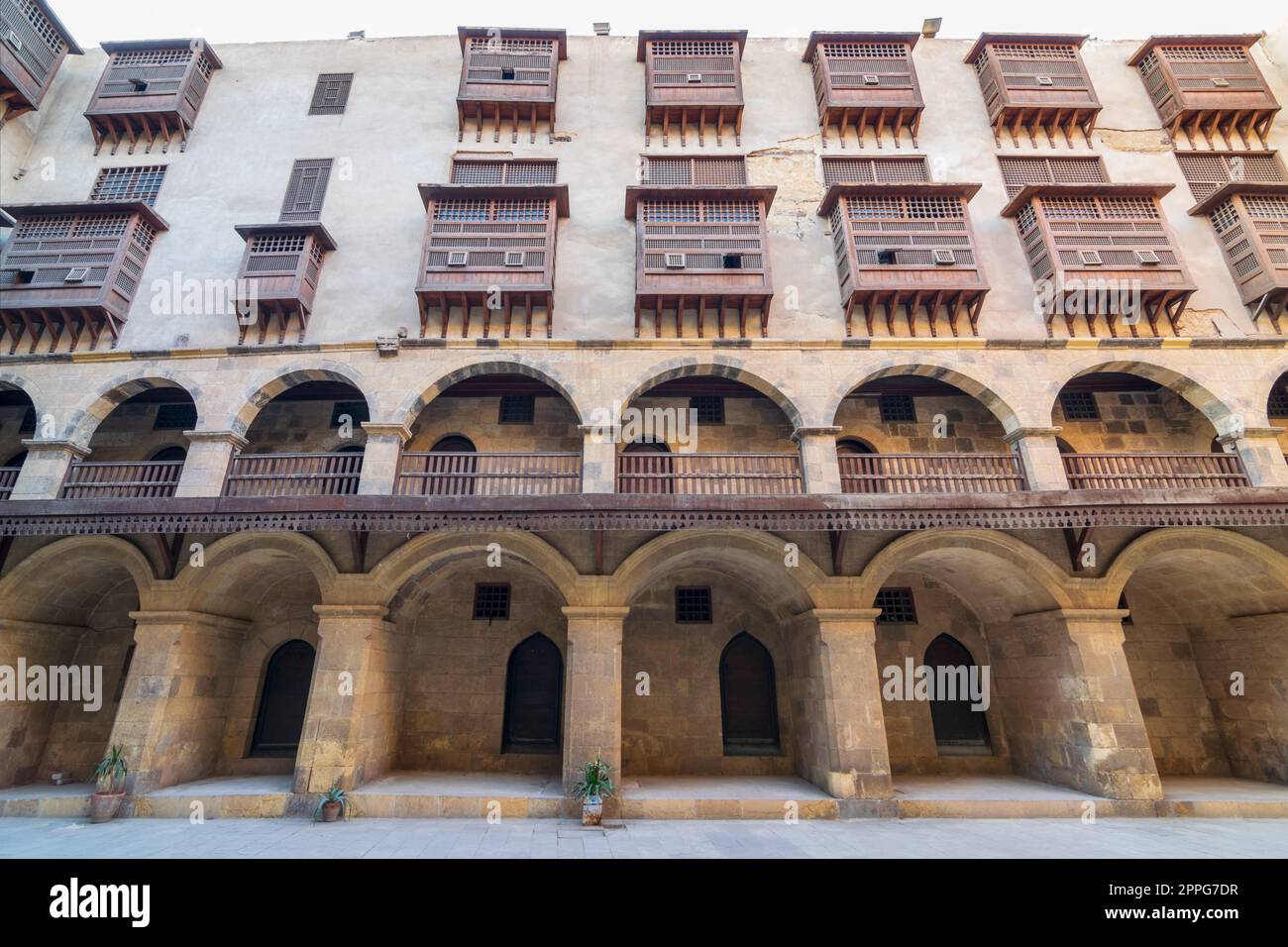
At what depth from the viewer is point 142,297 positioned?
14.7 metres

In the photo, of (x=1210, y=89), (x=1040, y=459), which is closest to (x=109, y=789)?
(x=1040, y=459)

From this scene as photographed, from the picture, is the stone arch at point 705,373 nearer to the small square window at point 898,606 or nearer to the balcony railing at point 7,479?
the small square window at point 898,606

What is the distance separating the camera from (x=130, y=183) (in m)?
16.7

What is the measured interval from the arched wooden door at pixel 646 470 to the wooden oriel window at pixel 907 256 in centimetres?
533

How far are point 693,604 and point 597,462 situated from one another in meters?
4.85

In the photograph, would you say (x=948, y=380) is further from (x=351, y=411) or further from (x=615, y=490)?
(x=351, y=411)

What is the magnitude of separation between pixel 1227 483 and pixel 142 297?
83.2 feet

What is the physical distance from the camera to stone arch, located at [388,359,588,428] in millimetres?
13258

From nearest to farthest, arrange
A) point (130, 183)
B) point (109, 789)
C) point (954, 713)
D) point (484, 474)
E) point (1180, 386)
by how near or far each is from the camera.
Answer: point (109, 789)
point (484, 474)
point (1180, 386)
point (954, 713)
point (130, 183)

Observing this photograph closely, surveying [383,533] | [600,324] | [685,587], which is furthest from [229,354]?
[685,587]

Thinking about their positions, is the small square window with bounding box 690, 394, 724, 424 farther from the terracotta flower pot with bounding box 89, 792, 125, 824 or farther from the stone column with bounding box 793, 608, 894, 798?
the terracotta flower pot with bounding box 89, 792, 125, 824

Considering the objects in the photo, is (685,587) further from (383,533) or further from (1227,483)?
(1227,483)

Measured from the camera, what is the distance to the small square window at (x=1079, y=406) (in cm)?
1552

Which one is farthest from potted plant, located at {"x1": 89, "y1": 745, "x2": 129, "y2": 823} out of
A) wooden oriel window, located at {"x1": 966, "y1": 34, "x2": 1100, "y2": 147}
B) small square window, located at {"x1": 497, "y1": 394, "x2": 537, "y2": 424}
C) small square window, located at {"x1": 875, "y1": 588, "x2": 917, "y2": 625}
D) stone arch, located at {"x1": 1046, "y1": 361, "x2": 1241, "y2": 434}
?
wooden oriel window, located at {"x1": 966, "y1": 34, "x2": 1100, "y2": 147}
